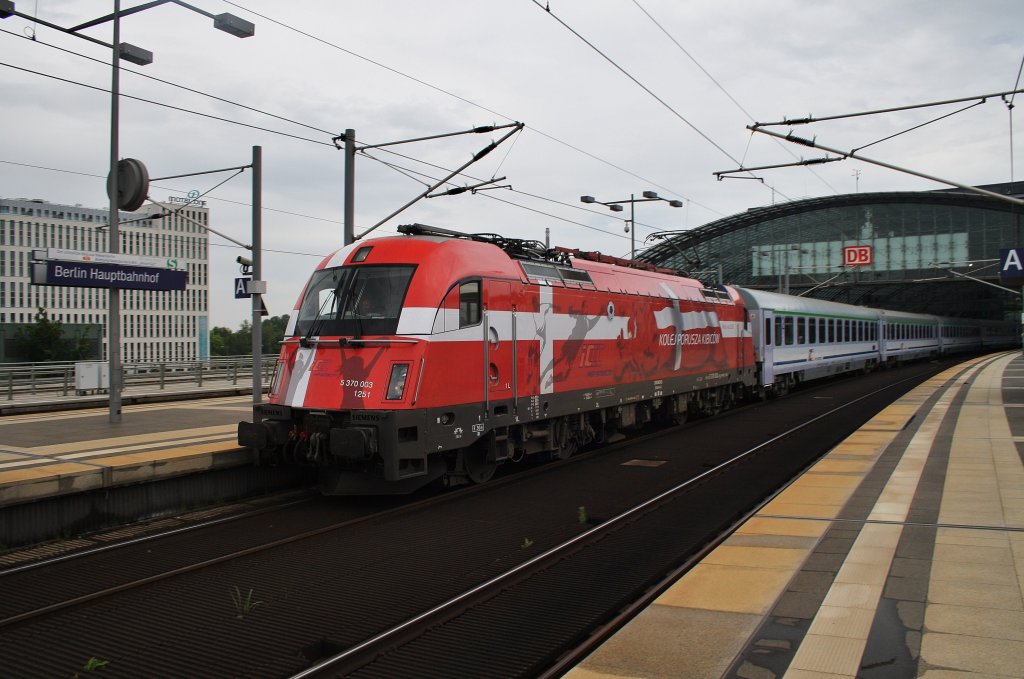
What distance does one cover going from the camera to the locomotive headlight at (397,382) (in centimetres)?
981

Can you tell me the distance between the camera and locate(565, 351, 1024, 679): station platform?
498 centimetres

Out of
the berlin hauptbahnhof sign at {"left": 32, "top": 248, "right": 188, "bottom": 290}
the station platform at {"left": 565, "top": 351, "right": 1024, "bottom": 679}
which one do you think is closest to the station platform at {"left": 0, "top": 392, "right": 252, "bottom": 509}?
the berlin hauptbahnhof sign at {"left": 32, "top": 248, "right": 188, "bottom": 290}

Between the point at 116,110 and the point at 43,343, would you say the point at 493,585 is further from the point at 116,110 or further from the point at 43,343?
the point at 43,343

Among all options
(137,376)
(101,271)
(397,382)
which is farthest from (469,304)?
(137,376)

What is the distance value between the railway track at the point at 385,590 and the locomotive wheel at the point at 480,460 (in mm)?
617

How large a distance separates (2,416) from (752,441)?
17.7 m

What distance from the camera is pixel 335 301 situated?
431 inches

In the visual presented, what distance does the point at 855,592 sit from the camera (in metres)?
6.24

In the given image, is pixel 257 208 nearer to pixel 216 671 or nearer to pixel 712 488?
pixel 712 488

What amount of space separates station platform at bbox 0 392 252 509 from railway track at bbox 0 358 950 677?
1.44 m

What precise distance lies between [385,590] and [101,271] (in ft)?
38.0

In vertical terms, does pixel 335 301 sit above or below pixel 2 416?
above

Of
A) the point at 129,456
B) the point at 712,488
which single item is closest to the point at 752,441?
the point at 712,488

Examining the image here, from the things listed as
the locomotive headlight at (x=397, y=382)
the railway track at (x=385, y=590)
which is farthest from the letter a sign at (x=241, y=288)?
the locomotive headlight at (x=397, y=382)
